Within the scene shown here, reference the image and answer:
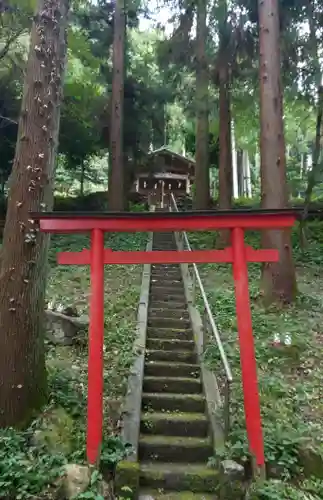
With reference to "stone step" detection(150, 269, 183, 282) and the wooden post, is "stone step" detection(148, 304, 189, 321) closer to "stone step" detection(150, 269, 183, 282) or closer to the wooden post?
"stone step" detection(150, 269, 183, 282)

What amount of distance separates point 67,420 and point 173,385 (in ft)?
5.86

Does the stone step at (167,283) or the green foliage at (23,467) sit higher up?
the stone step at (167,283)

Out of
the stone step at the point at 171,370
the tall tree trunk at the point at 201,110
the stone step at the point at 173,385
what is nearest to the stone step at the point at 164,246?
the tall tree trunk at the point at 201,110

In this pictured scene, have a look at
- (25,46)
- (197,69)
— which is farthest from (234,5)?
(25,46)

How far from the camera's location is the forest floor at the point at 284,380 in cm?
484

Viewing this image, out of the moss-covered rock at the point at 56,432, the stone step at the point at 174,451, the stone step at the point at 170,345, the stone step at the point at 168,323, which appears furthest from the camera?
the stone step at the point at 168,323

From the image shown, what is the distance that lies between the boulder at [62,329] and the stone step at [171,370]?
1513mm

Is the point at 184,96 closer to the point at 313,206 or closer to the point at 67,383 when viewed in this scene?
the point at 313,206

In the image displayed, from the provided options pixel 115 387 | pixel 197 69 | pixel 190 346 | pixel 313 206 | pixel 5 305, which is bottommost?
pixel 115 387

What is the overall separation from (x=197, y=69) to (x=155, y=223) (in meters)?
11.9

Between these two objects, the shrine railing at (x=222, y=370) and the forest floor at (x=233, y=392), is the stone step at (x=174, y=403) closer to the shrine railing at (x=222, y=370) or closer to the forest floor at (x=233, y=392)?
the shrine railing at (x=222, y=370)

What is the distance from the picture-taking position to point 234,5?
516 inches

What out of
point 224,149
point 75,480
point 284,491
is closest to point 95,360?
point 75,480

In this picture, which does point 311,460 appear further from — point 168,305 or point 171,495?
point 168,305
